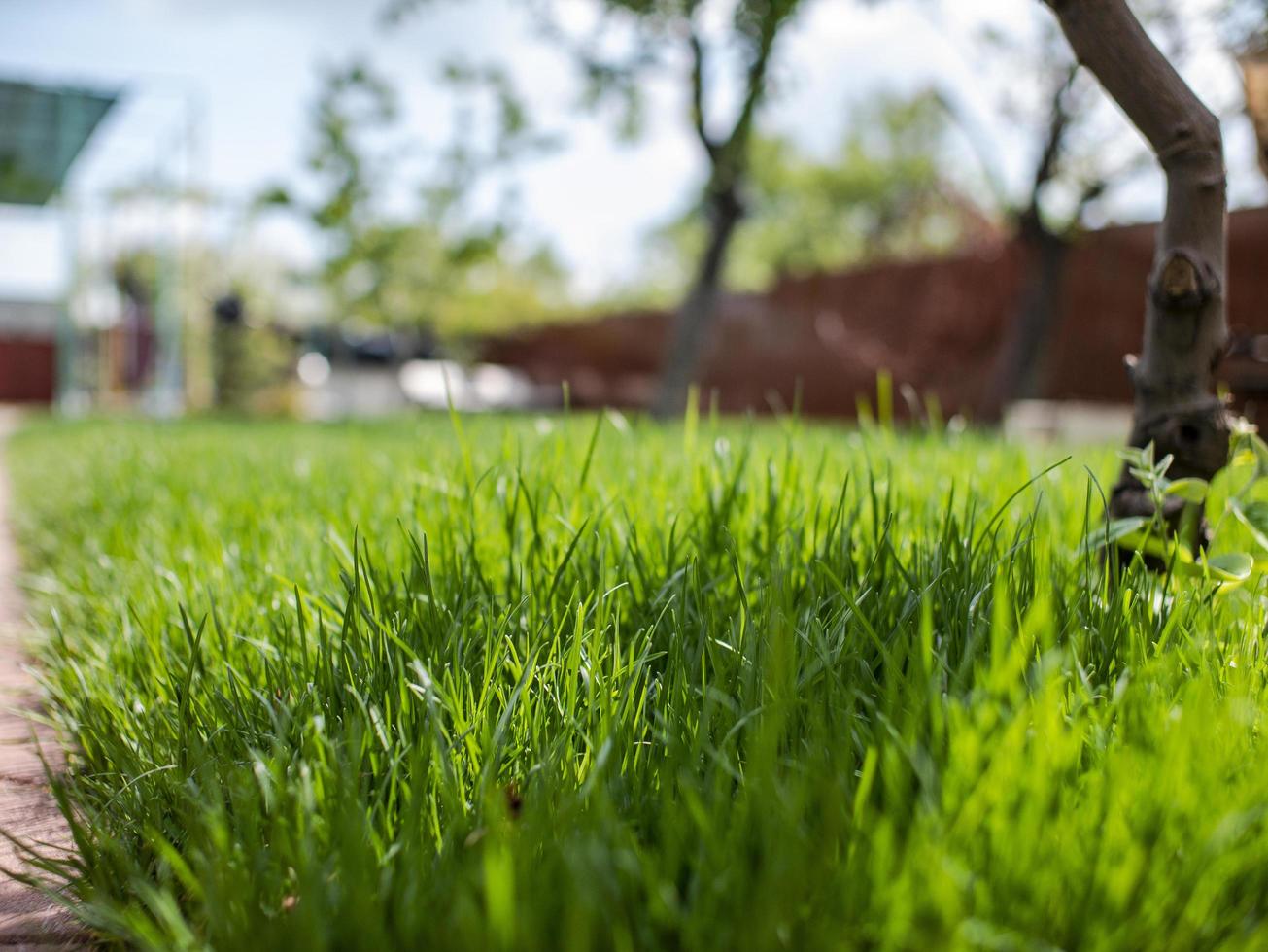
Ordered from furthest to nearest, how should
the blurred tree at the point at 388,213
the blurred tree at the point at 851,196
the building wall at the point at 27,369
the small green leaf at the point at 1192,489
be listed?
1. the blurred tree at the point at 851,196
2. the building wall at the point at 27,369
3. the blurred tree at the point at 388,213
4. the small green leaf at the point at 1192,489

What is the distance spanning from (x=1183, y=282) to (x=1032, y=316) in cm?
813

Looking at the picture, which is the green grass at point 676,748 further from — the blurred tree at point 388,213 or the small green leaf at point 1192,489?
the blurred tree at point 388,213

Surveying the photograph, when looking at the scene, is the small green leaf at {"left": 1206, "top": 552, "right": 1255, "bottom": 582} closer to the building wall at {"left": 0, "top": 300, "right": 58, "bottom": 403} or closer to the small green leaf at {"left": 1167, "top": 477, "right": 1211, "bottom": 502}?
the small green leaf at {"left": 1167, "top": 477, "right": 1211, "bottom": 502}

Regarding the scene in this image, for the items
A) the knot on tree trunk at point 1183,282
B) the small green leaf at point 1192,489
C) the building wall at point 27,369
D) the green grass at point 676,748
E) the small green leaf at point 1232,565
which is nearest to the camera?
the green grass at point 676,748

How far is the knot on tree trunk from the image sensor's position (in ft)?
5.75

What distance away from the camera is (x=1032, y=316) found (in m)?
9.33

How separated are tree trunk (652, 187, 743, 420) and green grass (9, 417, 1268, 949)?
27.8 ft

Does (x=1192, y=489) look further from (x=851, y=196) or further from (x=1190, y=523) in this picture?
(x=851, y=196)

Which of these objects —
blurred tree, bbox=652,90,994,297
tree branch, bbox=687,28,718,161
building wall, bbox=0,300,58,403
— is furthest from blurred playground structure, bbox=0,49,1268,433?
blurred tree, bbox=652,90,994,297

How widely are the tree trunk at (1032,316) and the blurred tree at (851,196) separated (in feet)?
65.0

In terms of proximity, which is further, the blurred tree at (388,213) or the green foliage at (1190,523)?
the blurred tree at (388,213)

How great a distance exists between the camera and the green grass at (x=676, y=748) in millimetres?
829

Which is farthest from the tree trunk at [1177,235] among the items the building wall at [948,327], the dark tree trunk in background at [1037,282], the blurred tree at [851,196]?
the blurred tree at [851,196]

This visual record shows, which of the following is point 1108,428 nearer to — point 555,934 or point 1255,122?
point 1255,122
